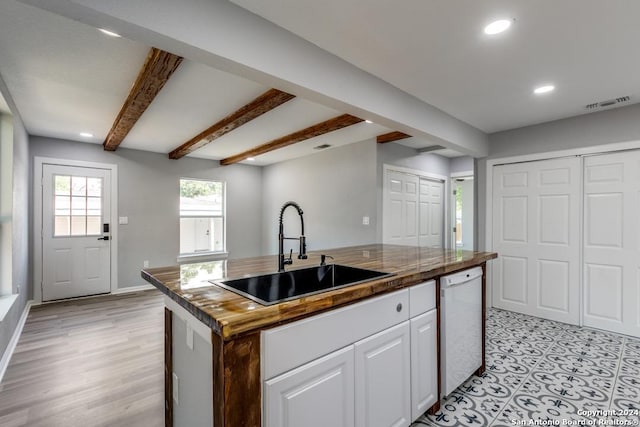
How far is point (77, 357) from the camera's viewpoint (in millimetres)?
2652

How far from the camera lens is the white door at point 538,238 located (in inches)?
135

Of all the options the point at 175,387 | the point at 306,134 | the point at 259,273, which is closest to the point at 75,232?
the point at 306,134

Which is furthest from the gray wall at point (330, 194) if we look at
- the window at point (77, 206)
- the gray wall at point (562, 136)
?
the window at point (77, 206)

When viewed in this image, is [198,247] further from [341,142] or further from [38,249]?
[341,142]

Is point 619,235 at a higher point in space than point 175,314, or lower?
higher

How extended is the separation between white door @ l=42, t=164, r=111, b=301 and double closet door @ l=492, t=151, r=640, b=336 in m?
5.81

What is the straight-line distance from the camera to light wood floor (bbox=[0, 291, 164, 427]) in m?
1.88

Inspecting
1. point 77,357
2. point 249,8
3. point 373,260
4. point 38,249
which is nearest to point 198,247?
point 38,249

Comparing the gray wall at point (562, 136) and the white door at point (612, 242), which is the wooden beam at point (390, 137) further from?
the white door at point (612, 242)

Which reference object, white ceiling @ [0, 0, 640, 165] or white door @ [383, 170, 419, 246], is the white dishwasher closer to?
white ceiling @ [0, 0, 640, 165]

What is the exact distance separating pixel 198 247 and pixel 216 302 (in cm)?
510

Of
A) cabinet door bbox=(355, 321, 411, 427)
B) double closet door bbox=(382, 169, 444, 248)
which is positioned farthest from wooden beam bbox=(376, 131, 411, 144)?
cabinet door bbox=(355, 321, 411, 427)

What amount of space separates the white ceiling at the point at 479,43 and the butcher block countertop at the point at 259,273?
145cm

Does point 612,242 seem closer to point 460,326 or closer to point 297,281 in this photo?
point 460,326
